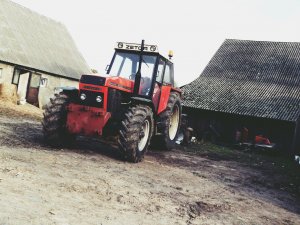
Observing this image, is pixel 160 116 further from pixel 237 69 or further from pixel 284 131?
pixel 237 69

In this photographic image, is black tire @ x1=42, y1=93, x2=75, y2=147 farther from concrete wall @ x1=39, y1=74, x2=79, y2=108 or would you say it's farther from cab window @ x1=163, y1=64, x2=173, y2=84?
concrete wall @ x1=39, y1=74, x2=79, y2=108

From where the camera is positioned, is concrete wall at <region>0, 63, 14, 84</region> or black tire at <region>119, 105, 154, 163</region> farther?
concrete wall at <region>0, 63, 14, 84</region>

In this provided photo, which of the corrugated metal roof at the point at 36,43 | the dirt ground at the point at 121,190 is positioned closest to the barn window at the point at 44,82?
the corrugated metal roof at the point at 36,43

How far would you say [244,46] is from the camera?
83.4 ft

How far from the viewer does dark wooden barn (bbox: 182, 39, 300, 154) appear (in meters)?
18.9

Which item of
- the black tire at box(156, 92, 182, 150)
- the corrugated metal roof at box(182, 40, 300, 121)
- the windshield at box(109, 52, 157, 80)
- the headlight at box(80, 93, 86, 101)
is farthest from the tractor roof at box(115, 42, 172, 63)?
the corrugated metal roof at box(182, 40, 300, 121)

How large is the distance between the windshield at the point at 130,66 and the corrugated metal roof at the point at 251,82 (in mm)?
11451

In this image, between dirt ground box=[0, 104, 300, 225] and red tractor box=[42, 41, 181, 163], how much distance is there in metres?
0.48

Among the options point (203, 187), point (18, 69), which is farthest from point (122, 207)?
point (18, 69)

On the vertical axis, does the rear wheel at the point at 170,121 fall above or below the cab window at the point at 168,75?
below

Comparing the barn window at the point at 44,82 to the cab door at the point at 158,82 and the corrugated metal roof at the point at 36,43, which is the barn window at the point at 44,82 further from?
the cab door at the point at 158,82

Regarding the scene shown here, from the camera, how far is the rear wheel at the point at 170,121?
929 cm

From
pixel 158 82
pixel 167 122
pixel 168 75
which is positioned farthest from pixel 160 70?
pixel 167 122

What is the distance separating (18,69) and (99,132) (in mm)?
15578
